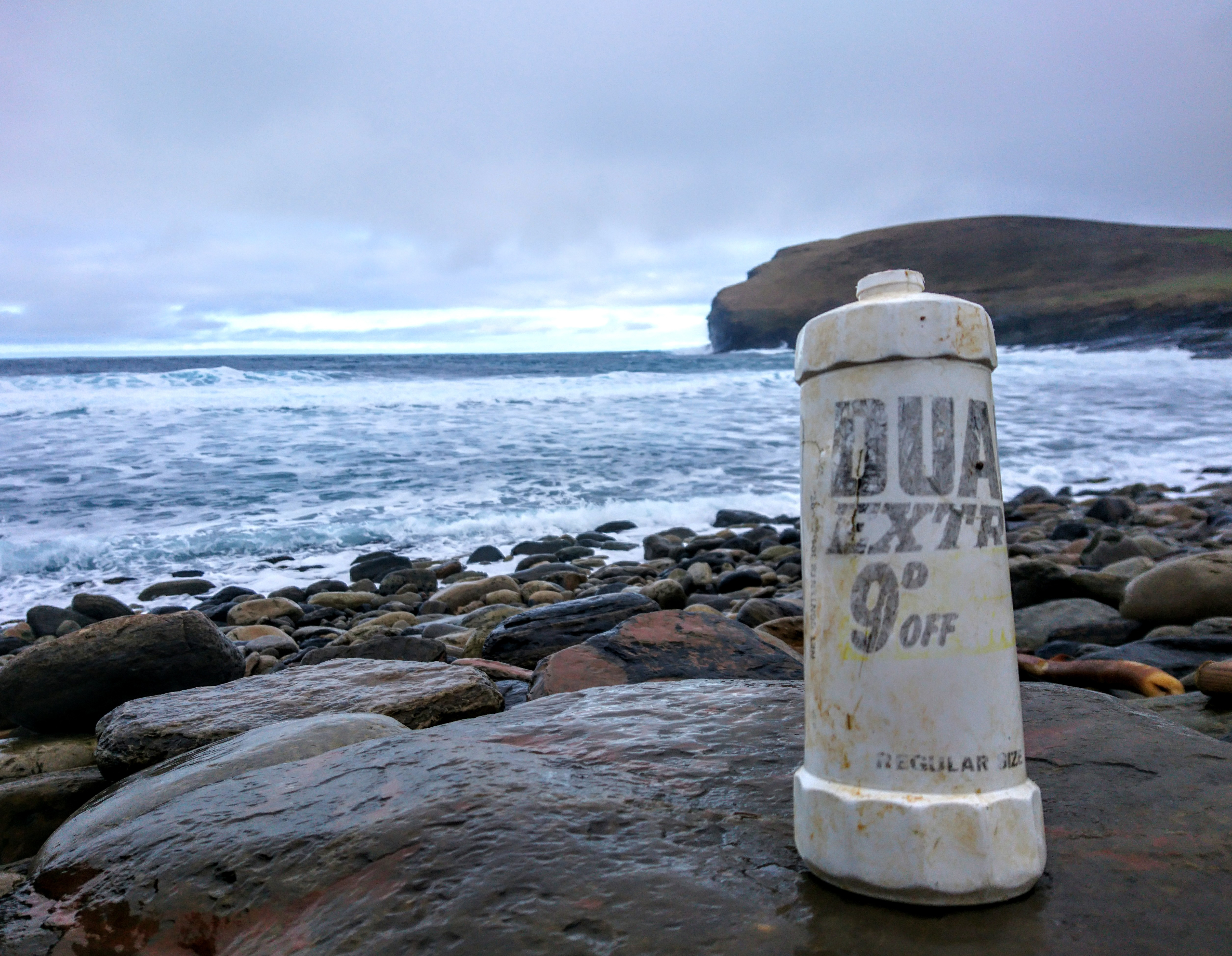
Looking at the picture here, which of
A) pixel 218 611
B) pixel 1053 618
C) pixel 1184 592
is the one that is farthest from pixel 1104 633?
pixel 218 611

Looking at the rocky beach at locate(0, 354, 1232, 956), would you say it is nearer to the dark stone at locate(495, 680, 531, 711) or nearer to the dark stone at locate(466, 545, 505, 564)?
the dark stone at locate(495, 680, 531, 711)

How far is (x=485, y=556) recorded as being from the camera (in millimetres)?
8438

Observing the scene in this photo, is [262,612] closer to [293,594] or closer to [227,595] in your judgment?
[293,594]

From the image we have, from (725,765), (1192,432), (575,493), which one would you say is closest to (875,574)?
(725,765)

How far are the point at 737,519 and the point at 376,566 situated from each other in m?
3.93

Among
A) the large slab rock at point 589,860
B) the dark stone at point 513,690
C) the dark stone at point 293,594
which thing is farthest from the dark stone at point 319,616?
the large slab rock at point 589,860

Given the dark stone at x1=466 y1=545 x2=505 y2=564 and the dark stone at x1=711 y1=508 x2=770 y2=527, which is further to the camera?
the dark stone at x1=711 y1=508 x2=770 y2=527

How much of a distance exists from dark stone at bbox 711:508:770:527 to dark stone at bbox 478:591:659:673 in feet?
18.3

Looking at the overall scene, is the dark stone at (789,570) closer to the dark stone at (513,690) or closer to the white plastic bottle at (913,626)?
the dark stone at (513,690)

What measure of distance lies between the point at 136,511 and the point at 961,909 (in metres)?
11.2

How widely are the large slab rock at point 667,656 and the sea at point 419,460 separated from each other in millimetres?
3275


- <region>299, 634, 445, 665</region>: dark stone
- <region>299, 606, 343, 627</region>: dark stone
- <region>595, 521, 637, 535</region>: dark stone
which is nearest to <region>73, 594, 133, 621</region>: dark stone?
<region>299, 606, 343, 627</region>: dark stone

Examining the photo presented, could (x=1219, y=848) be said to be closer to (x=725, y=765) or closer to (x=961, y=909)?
(x=961, y=909)

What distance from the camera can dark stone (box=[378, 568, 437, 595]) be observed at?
24.4 ft
